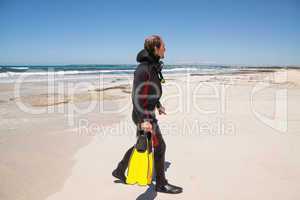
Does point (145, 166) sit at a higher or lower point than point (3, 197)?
higher

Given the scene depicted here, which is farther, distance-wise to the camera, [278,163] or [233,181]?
[278,163]

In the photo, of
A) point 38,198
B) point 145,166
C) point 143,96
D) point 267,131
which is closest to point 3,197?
point 38,198

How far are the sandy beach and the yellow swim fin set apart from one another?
1.38ft

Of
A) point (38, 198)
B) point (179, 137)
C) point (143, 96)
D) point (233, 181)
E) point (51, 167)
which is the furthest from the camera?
point (179, 137)

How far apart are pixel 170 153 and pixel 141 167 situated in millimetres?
1955

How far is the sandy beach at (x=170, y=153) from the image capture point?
3.54m

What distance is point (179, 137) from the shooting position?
238 inches

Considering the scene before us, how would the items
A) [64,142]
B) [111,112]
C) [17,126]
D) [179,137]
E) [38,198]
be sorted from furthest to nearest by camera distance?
[111,112]
[17,126]
[179,137]
[64,142]
[38,198]

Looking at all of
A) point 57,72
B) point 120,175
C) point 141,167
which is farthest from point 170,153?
point 57,72

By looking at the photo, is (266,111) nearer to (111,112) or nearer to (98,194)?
(111,112)

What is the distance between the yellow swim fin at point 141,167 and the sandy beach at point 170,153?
421 mm

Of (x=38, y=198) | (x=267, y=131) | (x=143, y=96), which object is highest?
(x=143, y=96)

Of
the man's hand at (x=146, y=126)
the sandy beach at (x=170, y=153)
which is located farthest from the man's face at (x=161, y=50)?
the sandy beach at (x=170, y=153)

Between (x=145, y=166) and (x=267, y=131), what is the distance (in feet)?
13.9
